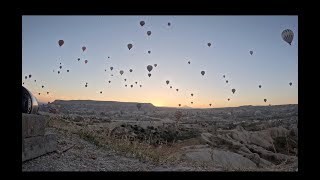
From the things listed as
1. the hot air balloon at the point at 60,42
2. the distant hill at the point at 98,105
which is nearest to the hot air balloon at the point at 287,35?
the hot air balloon at the point at 60,42

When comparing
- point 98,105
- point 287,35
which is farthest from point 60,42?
point 98,105

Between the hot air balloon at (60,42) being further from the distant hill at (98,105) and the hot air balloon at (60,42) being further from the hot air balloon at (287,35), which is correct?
the distant hill at (98,105)

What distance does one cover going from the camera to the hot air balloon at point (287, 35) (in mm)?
26995

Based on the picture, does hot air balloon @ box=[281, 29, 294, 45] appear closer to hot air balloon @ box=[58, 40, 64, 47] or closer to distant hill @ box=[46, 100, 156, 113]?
hot air balloon @ box=[58, 40, 64, 47]

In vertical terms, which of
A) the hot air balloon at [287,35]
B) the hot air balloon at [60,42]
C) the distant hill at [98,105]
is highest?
the hot air balloon at [287,35]

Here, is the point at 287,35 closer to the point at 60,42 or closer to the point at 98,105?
the point at 60,42
